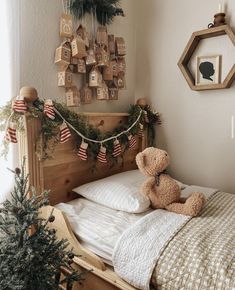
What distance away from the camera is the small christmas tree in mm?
850

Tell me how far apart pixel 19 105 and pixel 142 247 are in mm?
895

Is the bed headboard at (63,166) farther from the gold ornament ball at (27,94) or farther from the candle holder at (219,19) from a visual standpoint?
the candle holder at (219,19)

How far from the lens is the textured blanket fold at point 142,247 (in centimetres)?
94

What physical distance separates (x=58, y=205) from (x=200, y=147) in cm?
119

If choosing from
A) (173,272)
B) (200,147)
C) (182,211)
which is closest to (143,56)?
(200,147)

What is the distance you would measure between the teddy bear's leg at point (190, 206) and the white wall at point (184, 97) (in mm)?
702

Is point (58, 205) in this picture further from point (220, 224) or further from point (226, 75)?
point (226, 75)

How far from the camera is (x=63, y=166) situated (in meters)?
1.52

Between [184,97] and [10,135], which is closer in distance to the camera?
[10,135]

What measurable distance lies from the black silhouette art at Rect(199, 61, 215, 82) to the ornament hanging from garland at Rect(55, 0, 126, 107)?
2.07ft

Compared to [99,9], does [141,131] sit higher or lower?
lower

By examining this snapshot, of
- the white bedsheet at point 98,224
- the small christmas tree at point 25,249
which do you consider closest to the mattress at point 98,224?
the white bedsheet at point 98,224

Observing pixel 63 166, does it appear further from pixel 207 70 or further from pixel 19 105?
pixel 207 70

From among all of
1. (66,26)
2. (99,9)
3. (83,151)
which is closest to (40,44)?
(66,26)
